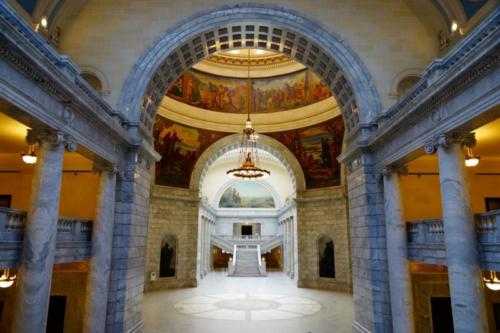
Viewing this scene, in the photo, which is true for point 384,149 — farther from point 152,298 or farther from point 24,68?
point 152,298

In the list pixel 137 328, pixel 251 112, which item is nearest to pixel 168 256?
pixel 251 112

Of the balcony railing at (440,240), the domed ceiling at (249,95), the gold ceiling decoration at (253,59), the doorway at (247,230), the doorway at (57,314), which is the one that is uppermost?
the gold ceiling decoration at (253,59)

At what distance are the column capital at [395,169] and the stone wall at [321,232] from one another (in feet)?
42.1

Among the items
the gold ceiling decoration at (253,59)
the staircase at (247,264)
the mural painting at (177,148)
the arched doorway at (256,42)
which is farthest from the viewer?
the staircase at (247,264)

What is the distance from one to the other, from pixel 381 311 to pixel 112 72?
1205 centimetres

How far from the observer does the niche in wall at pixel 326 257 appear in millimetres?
23672

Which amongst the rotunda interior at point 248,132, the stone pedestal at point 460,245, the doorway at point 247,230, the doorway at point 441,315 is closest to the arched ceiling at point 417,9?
the rotunda interior at point 248,132

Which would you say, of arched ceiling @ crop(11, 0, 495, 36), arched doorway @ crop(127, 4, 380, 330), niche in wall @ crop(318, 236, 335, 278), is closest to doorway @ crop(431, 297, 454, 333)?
arched doorway @ crop(127, 4, 380, 330)

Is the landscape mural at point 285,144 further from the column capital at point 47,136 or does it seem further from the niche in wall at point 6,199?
the column capital at point 47,136

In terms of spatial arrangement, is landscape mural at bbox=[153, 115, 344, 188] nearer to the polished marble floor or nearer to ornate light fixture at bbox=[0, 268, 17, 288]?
the polished marble floor

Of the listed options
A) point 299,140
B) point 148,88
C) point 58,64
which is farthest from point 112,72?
point 299,140

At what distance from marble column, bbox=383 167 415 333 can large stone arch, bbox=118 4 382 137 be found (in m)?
2.62

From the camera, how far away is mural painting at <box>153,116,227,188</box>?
23.5 metres

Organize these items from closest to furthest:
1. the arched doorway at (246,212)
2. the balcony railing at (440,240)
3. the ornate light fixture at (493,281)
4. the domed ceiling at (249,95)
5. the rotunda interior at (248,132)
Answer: the balcony railing at (440,240), the rotunda interior at (248,132), the ornate light fixture at (493,281), the domed ceiling at (249,95), the arched doorway at (246,212)
